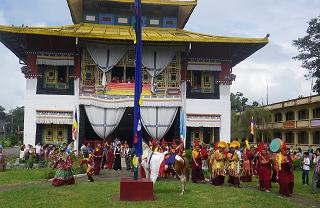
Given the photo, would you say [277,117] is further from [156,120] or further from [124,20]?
[156,120]

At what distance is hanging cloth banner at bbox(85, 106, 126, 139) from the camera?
24688 millimetres

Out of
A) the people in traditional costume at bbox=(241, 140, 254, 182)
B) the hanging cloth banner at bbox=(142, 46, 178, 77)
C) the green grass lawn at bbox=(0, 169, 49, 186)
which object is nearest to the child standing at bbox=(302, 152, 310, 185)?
the people in traditional costume at bbox=(241, 140, 254, 182)

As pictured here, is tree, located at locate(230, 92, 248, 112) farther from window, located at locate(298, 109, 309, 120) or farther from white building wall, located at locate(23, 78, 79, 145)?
white building wall, located at locate(23, 78, 79, 145)

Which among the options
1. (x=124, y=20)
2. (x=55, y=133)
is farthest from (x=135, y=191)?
(x=124, y=20)

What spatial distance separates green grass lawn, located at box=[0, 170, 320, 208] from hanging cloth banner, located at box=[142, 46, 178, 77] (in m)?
12.4

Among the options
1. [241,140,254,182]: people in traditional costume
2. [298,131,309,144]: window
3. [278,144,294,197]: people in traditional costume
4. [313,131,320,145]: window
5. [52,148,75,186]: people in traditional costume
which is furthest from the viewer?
[298,131,309,144]: window

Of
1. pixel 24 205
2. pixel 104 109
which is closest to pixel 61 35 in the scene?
pixel 104 109

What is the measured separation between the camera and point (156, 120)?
82.3 ft

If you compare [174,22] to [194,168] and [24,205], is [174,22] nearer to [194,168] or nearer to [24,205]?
[194,168]

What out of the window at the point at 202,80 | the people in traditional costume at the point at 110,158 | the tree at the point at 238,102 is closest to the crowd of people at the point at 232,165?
the people in traditional costume at the point at 110,158

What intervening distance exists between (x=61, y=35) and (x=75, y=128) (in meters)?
5.47

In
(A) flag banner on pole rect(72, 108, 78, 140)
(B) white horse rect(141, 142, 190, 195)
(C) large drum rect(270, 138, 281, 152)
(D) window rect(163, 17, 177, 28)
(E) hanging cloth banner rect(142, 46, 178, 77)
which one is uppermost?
(D) window rect(163, 17, 177, 28)

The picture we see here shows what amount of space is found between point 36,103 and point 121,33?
6.79 meters

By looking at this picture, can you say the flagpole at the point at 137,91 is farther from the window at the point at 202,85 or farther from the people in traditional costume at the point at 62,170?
the window at the point at 202,85
